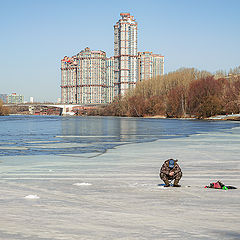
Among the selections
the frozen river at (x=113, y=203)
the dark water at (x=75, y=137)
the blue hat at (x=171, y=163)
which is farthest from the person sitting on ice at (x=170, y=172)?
the dark water at (x=75, y=137)

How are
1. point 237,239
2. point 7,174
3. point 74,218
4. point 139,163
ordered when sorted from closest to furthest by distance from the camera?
point 237,239, point 74,218, point 7,174, point 139,163

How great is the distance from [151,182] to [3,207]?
3910 millimetres

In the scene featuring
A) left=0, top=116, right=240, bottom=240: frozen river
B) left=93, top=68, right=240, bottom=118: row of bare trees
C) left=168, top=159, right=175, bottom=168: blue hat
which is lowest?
left=0, top=116, right=240, bottom=240: frozen river

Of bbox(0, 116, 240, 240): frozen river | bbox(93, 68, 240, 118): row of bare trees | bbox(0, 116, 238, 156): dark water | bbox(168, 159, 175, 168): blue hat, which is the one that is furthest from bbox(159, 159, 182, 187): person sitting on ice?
bbox(93, 68, 240, 118): row of bare trees

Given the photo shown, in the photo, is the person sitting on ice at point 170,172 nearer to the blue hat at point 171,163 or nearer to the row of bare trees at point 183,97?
the blue hat at point 171,163

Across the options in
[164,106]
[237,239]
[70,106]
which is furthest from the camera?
[70,106]

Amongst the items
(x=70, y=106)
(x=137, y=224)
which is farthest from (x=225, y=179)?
(x=70, y=106)

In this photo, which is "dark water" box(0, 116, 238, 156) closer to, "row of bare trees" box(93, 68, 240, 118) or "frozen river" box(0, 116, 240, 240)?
"frozen river" box(0, 116, 240, 240)

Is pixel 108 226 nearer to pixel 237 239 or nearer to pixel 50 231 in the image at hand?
pixel 50 231

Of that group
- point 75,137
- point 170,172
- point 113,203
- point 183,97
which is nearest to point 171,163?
point 170,172

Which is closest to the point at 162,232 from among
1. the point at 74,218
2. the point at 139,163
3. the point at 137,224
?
the point at 137,224

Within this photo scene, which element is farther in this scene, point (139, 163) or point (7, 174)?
point (139, 163)

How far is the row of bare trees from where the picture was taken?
86.3 meters

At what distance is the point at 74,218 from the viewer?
599 cm
